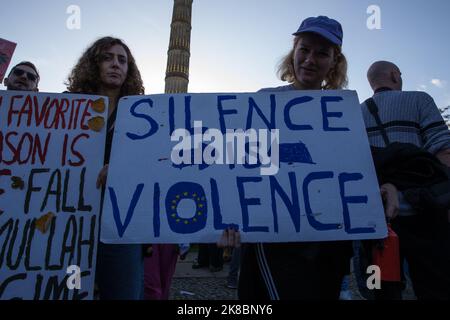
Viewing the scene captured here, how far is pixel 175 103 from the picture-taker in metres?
1.21

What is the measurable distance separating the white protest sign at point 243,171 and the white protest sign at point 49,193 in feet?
0.82

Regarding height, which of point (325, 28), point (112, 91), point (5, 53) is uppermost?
point (5, 53)

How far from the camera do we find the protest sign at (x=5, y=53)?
2458 millimetres

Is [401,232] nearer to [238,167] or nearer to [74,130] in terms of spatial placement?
[238,167]

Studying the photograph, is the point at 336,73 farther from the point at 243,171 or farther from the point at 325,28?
the point at 243,171

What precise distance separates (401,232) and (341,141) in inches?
18.3

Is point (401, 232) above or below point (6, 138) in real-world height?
below

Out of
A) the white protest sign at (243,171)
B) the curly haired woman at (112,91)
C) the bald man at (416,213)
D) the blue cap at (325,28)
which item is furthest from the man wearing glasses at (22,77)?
the bald man at (416,213)

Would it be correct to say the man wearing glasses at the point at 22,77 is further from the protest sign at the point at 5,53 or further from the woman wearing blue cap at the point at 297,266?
the woman wearing blue cap at the point at 297,266

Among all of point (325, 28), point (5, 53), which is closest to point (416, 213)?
point (325, 28)

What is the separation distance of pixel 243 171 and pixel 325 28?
0.70 m

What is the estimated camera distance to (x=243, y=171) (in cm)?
108
